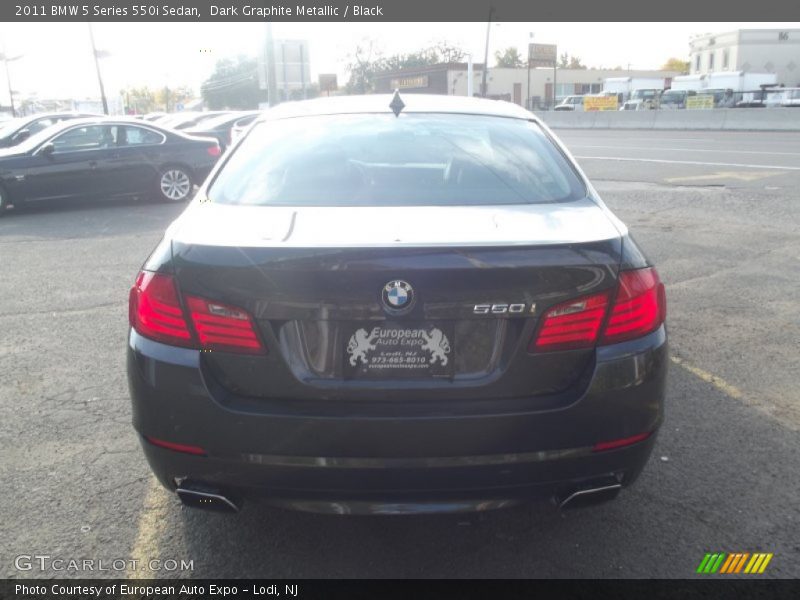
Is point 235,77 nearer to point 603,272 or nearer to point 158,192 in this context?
point 158,192

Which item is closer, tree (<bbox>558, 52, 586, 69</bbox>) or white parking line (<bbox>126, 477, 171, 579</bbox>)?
white parking line (<bbox>126, 477, 171, 579</bbox>)

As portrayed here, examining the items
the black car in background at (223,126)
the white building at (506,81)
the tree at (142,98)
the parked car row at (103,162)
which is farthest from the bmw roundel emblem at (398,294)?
the tree at (142,98)

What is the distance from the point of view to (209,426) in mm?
2385

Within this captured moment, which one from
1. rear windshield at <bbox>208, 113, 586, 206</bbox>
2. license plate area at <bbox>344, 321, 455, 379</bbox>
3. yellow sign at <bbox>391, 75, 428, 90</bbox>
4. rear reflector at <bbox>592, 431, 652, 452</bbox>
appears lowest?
yellow sign at <bbox>391, 75, 428, 90</bbox>

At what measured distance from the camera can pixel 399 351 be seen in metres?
2.34

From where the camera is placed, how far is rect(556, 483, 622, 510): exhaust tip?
8.12ft

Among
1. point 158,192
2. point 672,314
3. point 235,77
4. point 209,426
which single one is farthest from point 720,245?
point 235,77

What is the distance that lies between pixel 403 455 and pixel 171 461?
0.80 m

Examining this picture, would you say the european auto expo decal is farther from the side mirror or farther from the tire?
the side mirror

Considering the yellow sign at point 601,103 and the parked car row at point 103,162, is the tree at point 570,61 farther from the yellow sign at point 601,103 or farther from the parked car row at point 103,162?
the parked car row at point 103,162

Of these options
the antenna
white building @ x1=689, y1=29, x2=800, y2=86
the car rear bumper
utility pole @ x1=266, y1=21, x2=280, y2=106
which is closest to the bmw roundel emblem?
the car rear bumper

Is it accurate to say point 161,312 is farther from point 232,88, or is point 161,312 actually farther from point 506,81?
point 232,88

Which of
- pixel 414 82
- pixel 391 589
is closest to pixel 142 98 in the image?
pixel 414 82

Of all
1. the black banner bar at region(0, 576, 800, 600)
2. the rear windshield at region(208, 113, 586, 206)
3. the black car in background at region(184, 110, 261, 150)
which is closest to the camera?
the black banner bar at region(0, 576, 800, 600)
